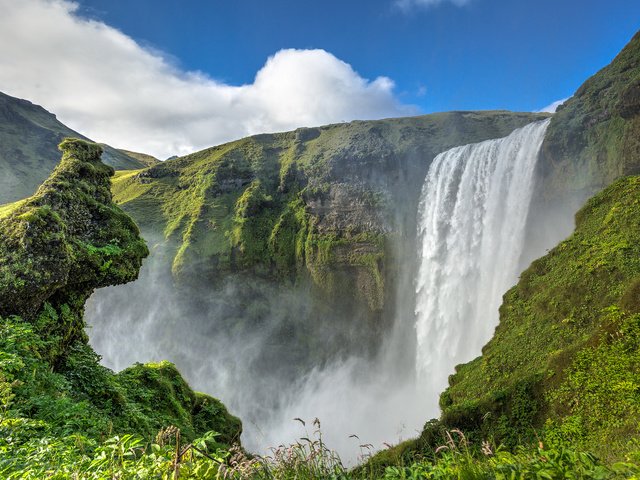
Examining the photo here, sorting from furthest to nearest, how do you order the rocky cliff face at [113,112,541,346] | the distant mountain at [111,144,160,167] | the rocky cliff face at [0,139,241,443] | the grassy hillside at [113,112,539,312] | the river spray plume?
1. the distant mountain at [111,144,160,167]
2. the grassy hillside at [113,112,539,312]
3. the rocky cliff face at [113,112,541,346]
4. the river spray plume
5. the rocky cliff face at [0,139,241,443]

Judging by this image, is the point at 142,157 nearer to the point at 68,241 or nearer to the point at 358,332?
the point at 358,332

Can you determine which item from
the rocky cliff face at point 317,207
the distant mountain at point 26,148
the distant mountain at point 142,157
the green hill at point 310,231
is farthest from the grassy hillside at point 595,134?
the distant mountain at point 142,157

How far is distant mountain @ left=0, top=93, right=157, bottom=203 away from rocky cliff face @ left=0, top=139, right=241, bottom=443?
107 metres

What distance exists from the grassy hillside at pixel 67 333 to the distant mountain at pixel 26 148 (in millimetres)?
107484

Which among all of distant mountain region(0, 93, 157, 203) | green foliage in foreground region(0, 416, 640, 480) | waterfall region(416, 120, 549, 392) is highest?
distant mountain region(0, 93, 157, 203)

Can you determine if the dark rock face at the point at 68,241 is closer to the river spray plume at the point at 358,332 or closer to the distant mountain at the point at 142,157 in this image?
the river spray plume at the point at 358,332

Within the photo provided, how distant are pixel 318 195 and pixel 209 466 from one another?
52427 mm

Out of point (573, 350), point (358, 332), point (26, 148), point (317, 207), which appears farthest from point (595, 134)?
point (26, 148)

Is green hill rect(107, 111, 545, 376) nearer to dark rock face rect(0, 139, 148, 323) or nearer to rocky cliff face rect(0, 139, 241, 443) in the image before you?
rocky cliff face rect(0, 139, 241, 443)

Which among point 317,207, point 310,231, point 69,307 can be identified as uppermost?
point 317,207

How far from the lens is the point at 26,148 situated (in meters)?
117

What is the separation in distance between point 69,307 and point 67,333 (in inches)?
27.3

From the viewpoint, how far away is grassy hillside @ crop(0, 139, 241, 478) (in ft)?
17.9

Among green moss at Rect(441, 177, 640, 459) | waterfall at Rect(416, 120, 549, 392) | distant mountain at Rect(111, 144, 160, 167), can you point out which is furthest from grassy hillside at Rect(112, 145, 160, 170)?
green moss at Rect(441, 177, 640, 459)
